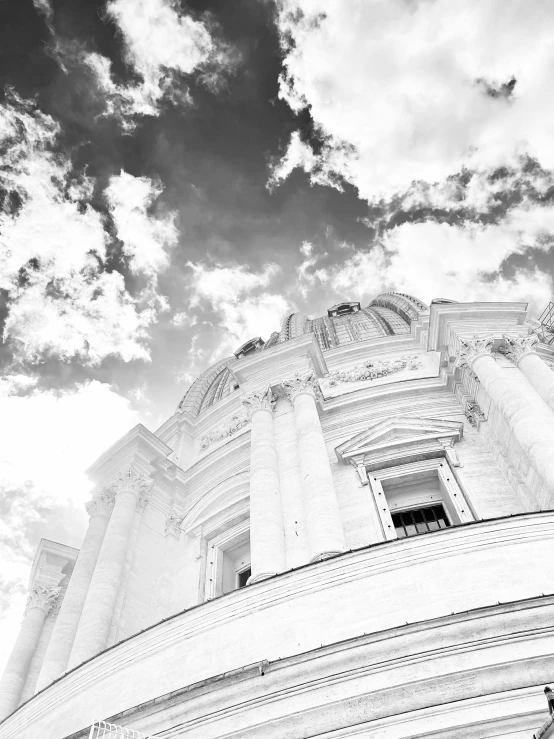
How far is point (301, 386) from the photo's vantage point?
806 inches

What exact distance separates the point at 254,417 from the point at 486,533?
393 inches

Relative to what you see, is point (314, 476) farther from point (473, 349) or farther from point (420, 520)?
point (473, 349)

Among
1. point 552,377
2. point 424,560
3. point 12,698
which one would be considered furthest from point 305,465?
point 12,698

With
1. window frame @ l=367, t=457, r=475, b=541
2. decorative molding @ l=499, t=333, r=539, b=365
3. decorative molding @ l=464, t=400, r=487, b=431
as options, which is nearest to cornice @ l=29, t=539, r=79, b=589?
window frame @ l=367, t=457, r=475, b=541

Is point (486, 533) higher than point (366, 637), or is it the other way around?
point (486, 533)

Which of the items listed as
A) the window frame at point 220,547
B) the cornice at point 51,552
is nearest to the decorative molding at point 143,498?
the window frame at point 220,547

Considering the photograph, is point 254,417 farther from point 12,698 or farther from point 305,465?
point 12,698

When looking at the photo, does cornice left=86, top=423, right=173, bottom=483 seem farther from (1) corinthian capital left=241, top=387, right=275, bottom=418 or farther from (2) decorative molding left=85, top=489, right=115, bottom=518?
(1) corinthian capital left=241, top=387, right=275, bottom=418

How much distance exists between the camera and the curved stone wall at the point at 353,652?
8570mm

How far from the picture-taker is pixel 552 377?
17.7 m

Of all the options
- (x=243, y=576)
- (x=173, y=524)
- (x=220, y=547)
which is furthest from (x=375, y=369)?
(x=173, y=524)

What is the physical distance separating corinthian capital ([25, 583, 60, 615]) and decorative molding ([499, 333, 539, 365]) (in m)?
18.7

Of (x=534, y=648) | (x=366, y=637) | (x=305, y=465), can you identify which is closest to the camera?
(x=534, y=648)

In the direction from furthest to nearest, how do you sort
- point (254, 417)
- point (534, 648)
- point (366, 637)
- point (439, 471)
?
point (254, 417)
point (439, 471)
point (366, 637)
point (534, 648)
